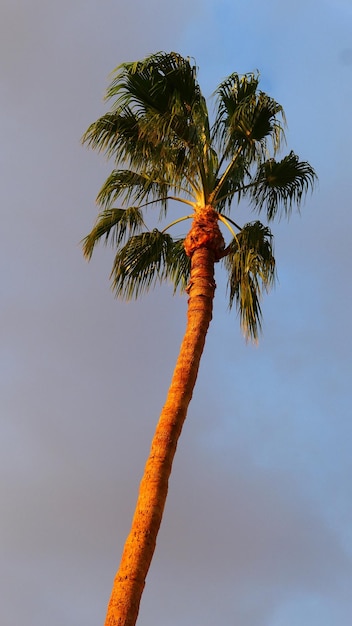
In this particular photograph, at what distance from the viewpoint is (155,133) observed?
15883 millimetres

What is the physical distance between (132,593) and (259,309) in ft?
20.4

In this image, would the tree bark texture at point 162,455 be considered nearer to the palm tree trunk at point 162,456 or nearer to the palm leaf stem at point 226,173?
the palm tree trunk at point 162,456

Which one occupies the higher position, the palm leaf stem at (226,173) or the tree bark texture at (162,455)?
the palm leaf stem at (226,173)

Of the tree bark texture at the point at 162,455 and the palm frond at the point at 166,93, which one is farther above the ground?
the palm frond at the point at 166,93

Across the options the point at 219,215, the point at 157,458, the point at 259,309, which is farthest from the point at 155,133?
the point at 157,458

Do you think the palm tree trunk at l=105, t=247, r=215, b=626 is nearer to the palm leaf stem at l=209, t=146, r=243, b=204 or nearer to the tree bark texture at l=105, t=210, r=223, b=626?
the tree bark texture at l=105, t=210, r=223, b=626

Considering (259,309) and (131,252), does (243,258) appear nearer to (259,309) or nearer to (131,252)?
(259,309)

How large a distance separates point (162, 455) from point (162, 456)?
19mm

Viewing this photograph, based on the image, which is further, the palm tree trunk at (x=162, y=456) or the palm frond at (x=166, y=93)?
the palm frond at (x=166, y=93)

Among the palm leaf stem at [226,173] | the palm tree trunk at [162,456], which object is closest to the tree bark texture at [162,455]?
the palm tree trunk at [162,456]

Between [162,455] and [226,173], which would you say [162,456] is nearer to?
[162,455]

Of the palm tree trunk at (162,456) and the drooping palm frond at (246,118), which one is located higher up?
the drooping palm frond at (246,118)

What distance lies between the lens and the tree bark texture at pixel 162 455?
1171 centimetres

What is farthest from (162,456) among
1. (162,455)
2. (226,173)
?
(226,173)
